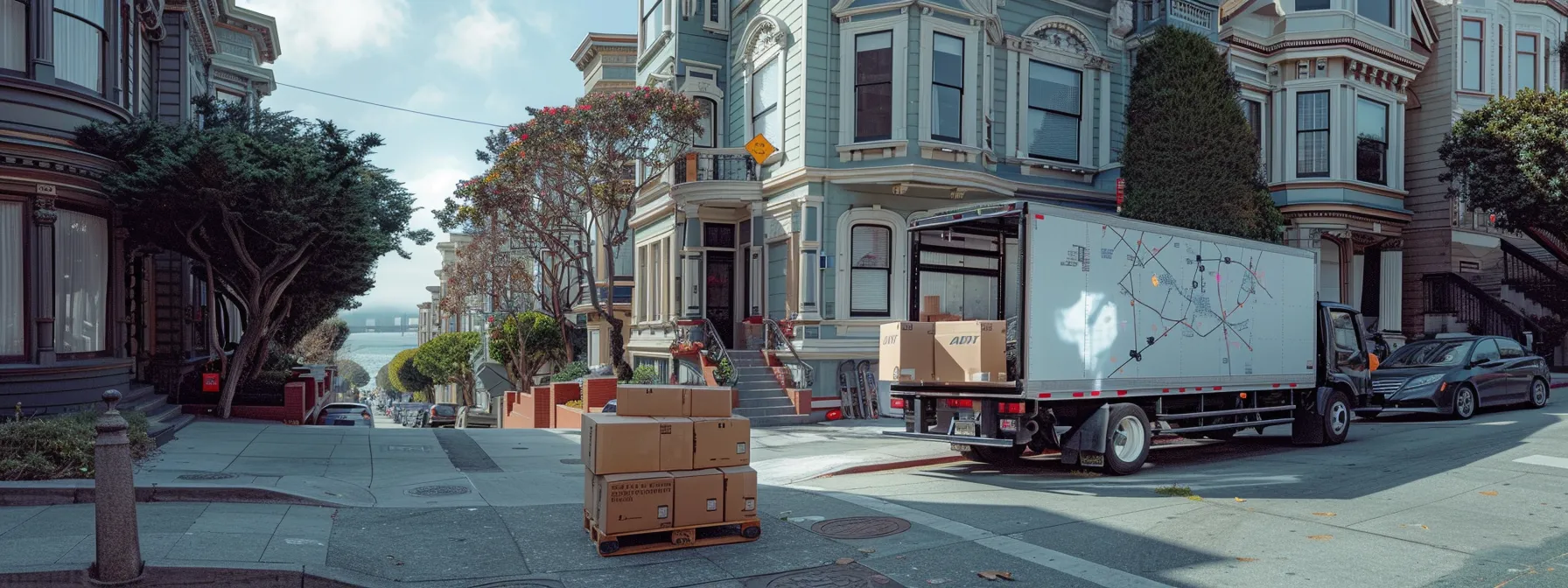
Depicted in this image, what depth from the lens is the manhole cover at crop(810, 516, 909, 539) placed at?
8023 mm

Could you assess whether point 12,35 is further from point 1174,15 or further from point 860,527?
point 1174,15

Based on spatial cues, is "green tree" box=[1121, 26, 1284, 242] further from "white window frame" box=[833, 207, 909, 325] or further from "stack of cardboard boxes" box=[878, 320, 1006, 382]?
"stack of cardboard boxes" box=[878, 320, 1006, 382]

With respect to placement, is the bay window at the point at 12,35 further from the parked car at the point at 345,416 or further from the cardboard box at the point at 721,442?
the parked car at the point at 345,416

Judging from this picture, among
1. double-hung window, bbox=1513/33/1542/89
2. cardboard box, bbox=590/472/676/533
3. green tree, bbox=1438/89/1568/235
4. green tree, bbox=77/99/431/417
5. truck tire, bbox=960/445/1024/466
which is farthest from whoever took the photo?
double-hung window, bbox=1513/33/1542/89

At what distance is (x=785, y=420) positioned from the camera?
717 inches

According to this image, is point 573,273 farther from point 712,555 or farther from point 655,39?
point 712,555

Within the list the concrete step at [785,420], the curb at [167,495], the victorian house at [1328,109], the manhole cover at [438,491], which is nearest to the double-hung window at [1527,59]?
the victorian house at [1328,109]

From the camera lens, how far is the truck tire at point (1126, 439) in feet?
36.9

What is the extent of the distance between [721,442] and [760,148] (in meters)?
13.5

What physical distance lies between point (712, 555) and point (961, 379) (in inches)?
188

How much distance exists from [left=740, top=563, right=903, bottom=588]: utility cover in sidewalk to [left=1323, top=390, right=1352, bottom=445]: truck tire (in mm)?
9859

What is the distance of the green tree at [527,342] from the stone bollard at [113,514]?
28933 millimetres

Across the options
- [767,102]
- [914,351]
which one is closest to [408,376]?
[767,102]

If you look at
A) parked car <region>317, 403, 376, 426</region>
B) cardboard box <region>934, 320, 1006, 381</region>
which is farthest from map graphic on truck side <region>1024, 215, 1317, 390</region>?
parked car <region>317, 403, 376, 426</region>
